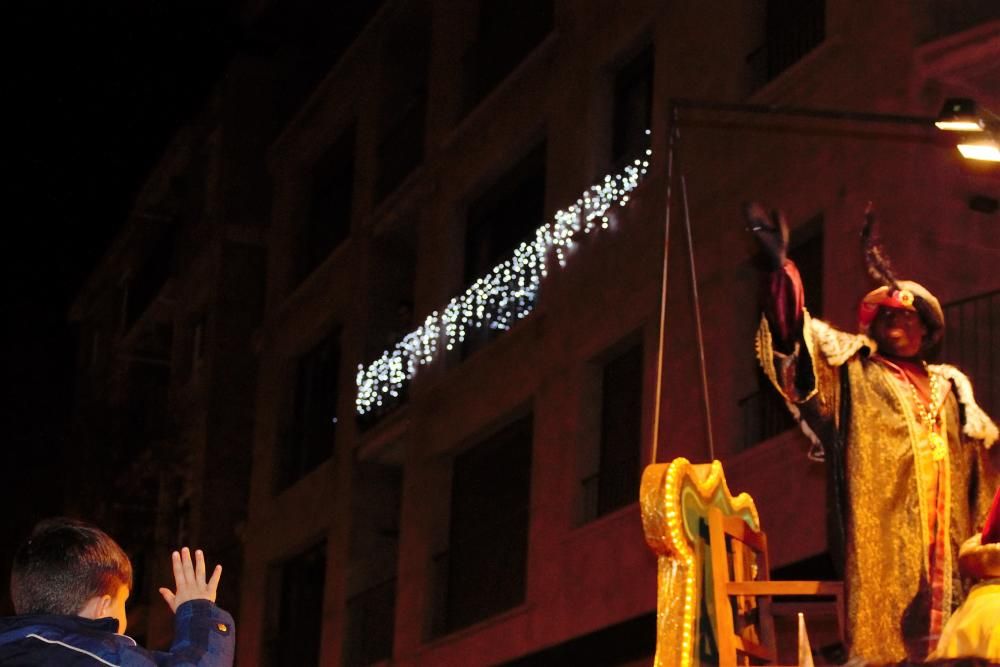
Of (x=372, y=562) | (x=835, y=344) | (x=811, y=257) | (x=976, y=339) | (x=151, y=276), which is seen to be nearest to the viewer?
(x=835, y=344)

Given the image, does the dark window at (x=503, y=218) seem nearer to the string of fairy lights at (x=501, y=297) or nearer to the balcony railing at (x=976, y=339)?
the string of fairy lights at (x=501, y=297)

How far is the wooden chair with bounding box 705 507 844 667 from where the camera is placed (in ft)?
26.8

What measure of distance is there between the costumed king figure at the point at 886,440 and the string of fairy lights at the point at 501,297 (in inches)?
351

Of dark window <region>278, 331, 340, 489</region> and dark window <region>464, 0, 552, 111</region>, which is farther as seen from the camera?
dark window <region>278, 331, 340, 489</region>

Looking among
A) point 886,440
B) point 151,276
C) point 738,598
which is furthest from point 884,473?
point 151,276

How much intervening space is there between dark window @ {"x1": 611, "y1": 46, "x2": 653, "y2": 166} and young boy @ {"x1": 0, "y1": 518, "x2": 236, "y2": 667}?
44.8ft

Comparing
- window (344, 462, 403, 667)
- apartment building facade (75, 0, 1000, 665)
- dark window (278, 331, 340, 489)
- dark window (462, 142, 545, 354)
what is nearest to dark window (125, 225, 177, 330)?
apartment building facade (75, 0, 1000, 665)

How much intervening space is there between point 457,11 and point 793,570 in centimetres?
1117

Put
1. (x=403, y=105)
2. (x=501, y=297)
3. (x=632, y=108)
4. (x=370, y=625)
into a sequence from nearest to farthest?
1. (x=632, y=108)
2. (x=501, y=297)
3. (x=370, y=625)
4. (x=403, y=105)

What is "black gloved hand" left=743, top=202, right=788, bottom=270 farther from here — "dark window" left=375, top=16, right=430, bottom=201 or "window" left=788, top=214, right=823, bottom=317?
"dark window" left=375, top=16, right=430, bottom=201

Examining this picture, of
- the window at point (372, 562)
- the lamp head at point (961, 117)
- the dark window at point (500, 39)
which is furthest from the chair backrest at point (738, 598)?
the window at point (372, 562)

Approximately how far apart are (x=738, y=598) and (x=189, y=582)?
3582mm

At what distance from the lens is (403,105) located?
2602 cm

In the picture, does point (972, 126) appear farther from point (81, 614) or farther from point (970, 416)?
point (81, 614)
